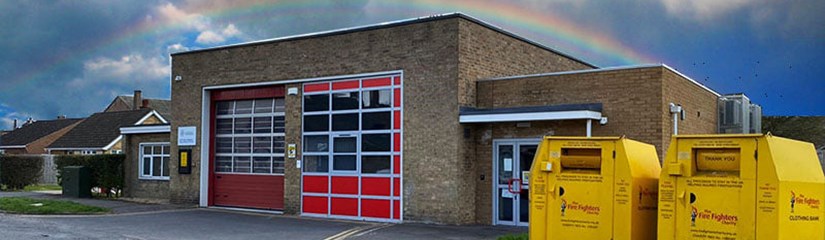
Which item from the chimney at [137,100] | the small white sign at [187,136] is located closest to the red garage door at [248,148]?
the small white sign at [187,136]

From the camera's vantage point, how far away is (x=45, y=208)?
19.3 metres

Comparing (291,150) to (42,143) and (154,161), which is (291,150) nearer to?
(154,161)

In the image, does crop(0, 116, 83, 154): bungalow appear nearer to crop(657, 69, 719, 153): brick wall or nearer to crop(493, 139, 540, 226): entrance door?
crop(493, 139, 540, 226): entrance door

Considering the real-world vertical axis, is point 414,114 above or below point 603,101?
below

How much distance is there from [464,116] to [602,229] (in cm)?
746

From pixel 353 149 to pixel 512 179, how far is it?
413cm

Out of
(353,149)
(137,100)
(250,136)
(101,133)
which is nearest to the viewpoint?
(353,149)

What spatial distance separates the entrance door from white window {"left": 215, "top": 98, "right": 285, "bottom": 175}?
632cm

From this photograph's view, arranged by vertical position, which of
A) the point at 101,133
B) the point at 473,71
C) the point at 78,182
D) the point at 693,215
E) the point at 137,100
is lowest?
the point at 78,182

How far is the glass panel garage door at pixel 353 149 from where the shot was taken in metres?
17.4

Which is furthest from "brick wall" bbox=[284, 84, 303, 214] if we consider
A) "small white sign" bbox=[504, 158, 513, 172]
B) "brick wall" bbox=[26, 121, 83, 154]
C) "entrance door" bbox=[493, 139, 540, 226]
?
"brick wall" bbox=[26, 121, 83, 154]

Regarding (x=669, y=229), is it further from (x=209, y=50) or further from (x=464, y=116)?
(x=209, y=50)

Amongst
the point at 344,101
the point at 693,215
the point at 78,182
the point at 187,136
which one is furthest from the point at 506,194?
the point at 78,182

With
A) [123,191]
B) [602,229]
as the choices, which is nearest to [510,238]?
[602,229]
